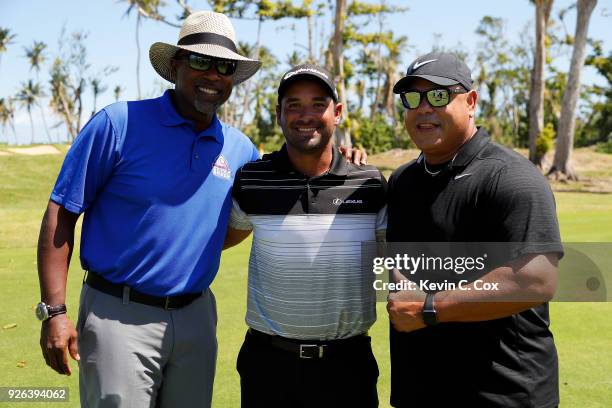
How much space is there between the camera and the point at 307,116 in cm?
349

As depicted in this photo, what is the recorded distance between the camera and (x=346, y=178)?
3.53m

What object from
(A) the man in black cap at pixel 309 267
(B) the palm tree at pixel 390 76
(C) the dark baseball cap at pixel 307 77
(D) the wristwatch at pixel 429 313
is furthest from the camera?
(B) the palm tree at pixel 390 76

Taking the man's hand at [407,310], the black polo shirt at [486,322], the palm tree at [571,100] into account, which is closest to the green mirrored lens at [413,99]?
the black polo shirt at [486,322]

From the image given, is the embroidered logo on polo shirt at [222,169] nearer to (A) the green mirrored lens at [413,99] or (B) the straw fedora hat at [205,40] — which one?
(B) the straw fedora hat at [205,40]

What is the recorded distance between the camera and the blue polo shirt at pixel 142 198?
131 inches

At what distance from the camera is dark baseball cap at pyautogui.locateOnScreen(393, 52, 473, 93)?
116 inches

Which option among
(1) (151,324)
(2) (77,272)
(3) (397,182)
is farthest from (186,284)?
(2) (77,272)

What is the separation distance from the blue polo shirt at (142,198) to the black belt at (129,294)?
38mm

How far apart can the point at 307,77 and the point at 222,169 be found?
71cm

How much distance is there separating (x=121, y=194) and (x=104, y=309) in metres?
0.61

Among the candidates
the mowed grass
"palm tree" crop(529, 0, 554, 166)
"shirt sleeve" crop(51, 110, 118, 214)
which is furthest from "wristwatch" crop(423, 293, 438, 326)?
"palm tree" crop(529, 0, 554, 166)

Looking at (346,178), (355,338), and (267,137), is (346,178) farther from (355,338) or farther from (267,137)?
(267,137)

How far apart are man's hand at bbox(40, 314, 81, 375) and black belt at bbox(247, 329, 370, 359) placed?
38.3 inches

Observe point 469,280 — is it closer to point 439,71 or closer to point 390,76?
point 439,71
